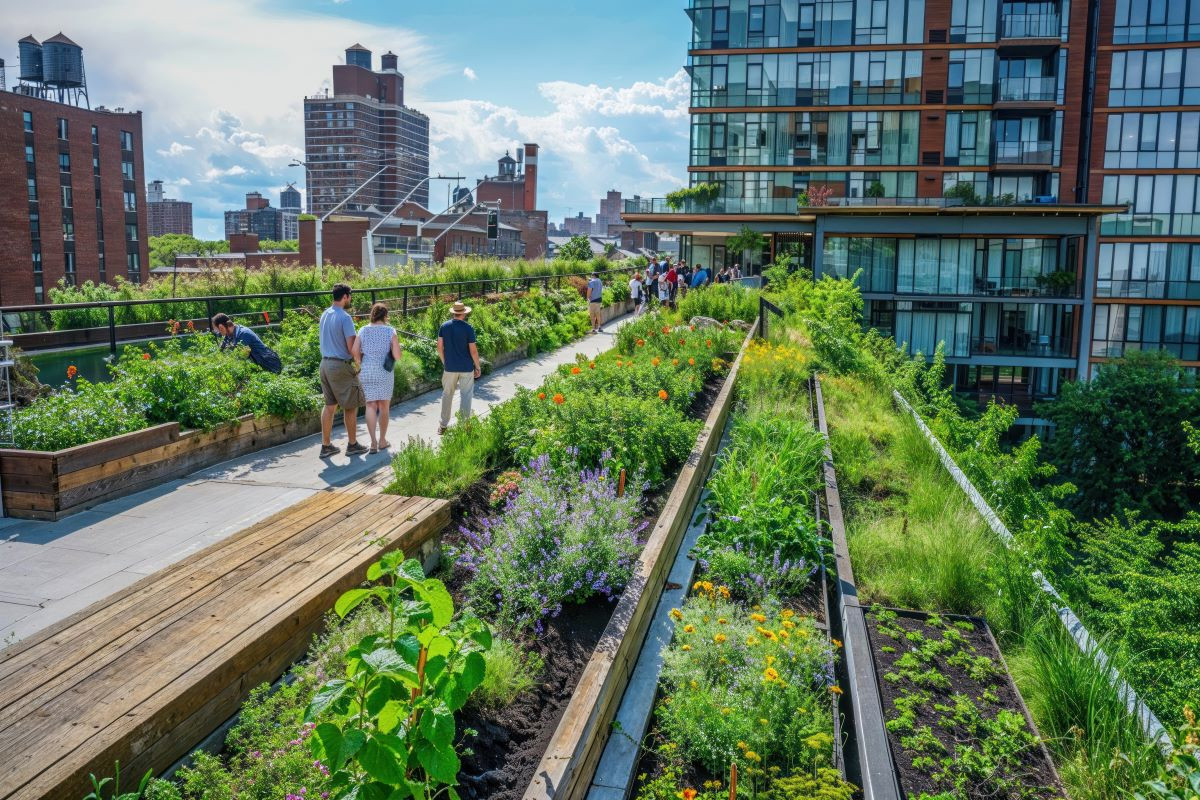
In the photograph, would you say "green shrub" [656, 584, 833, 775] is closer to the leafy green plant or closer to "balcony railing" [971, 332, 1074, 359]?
the leafy green plant

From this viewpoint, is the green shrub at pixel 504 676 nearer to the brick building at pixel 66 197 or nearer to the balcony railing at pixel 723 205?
the balcony railing at pixel 723 205

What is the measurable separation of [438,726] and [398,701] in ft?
0.75

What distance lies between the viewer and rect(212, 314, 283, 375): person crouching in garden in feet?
37.6

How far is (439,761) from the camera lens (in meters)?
2.85

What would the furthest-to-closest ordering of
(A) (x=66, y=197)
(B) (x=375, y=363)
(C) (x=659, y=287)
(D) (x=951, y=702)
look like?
(A) (x=66, y=197)
(C) (x=659, y=287)
(B) (x=375, y=363)
(D) (x=951, y=702)

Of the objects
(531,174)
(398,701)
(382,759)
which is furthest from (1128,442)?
Result: (531,174)

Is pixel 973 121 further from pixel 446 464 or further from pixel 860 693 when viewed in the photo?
pixel 860 693

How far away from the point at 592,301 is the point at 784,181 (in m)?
35.9

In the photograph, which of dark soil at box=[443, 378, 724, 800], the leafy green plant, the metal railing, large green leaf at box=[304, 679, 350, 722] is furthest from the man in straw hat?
large green leaf at box=[304, 679, 350, 722]

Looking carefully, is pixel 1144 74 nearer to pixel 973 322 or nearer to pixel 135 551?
pixel 973 322

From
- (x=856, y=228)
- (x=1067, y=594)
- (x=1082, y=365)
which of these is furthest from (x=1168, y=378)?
(x=1067, y=594)

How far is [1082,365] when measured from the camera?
44688mm

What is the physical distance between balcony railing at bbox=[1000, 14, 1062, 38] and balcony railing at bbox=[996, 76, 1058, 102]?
2537mm

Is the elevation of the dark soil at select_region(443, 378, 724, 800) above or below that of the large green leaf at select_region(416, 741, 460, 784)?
below
